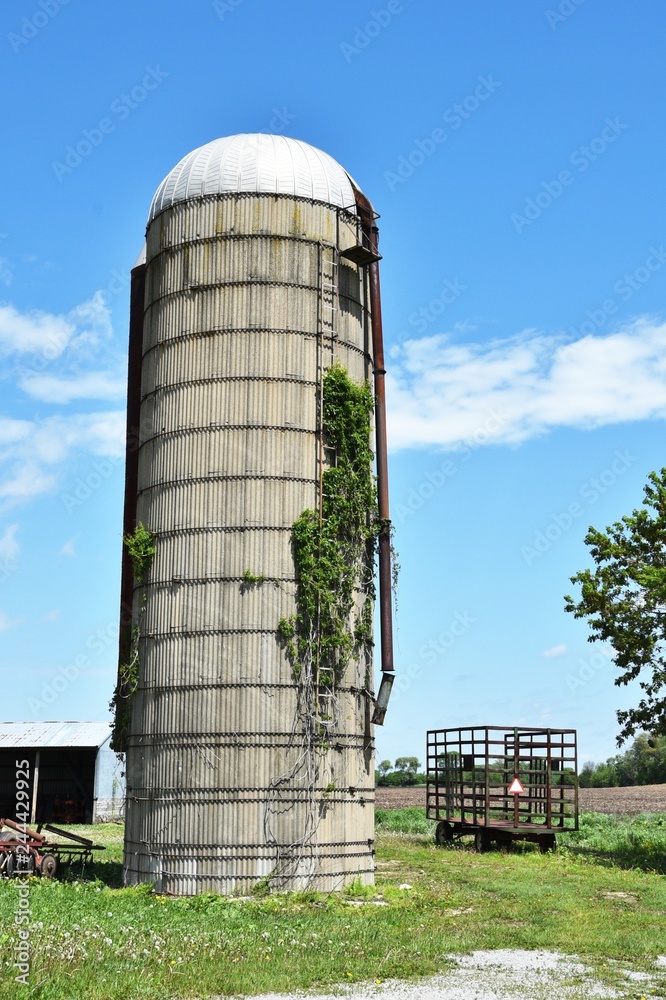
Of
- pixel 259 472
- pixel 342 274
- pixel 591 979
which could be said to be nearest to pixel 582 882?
pixel 591 979

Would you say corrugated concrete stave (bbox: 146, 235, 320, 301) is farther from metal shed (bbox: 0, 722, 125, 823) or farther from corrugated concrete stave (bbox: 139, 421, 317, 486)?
metal shed (bbox: 0, 722, 125, 823)

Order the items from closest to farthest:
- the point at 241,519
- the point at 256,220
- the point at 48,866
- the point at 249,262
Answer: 1. the point at 241,519
2. the point at 48,866
3. the point at 249,262
4. the point at 256,220

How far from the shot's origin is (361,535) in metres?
24.2

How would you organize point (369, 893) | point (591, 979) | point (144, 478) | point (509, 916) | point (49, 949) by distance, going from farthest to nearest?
1. point (144, 478)
2. point (369, 893)
3. point (509, 916)
4. point (591, 979)
5. point (49, 949)

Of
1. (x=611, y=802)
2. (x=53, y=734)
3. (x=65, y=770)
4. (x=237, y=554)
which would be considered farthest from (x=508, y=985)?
(x=611, y=802)

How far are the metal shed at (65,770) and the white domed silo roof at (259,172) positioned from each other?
26509 mm

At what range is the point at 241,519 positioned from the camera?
2278cm

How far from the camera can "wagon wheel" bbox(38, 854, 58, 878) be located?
23.6 m

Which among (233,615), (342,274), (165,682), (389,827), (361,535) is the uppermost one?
(342,274)

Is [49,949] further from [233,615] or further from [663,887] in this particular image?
[663,887]

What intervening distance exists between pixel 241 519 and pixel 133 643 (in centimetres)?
428

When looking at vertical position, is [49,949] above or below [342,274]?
below

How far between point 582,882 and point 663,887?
1778 mm

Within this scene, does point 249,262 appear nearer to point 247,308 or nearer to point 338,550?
point 247,308
